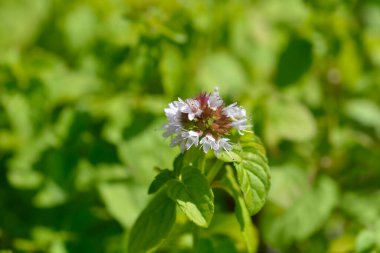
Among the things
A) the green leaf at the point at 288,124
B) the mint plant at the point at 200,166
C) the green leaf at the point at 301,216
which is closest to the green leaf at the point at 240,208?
the mint plant at the point at 200,166

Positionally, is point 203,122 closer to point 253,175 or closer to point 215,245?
point 253,175

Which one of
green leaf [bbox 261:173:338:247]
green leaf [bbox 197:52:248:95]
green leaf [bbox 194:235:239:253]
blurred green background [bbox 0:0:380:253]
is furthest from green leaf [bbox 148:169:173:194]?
green leaf [bbox 197:52:248:95]

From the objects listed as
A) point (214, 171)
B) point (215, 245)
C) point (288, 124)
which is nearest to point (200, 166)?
point (214, 171)

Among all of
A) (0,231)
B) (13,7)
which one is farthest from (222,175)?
(13,7)

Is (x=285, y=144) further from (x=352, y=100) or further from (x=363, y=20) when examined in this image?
(x=363, y=20)

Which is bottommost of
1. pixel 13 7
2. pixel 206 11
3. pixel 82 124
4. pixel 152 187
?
pixel 152 187

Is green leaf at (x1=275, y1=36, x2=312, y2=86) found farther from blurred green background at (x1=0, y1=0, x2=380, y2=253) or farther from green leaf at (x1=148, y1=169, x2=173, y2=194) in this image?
green leaf at (x1=148, y1=169, x2=173, y2=194)

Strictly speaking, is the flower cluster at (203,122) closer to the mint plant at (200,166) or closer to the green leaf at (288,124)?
the mint plant at (200,166)
